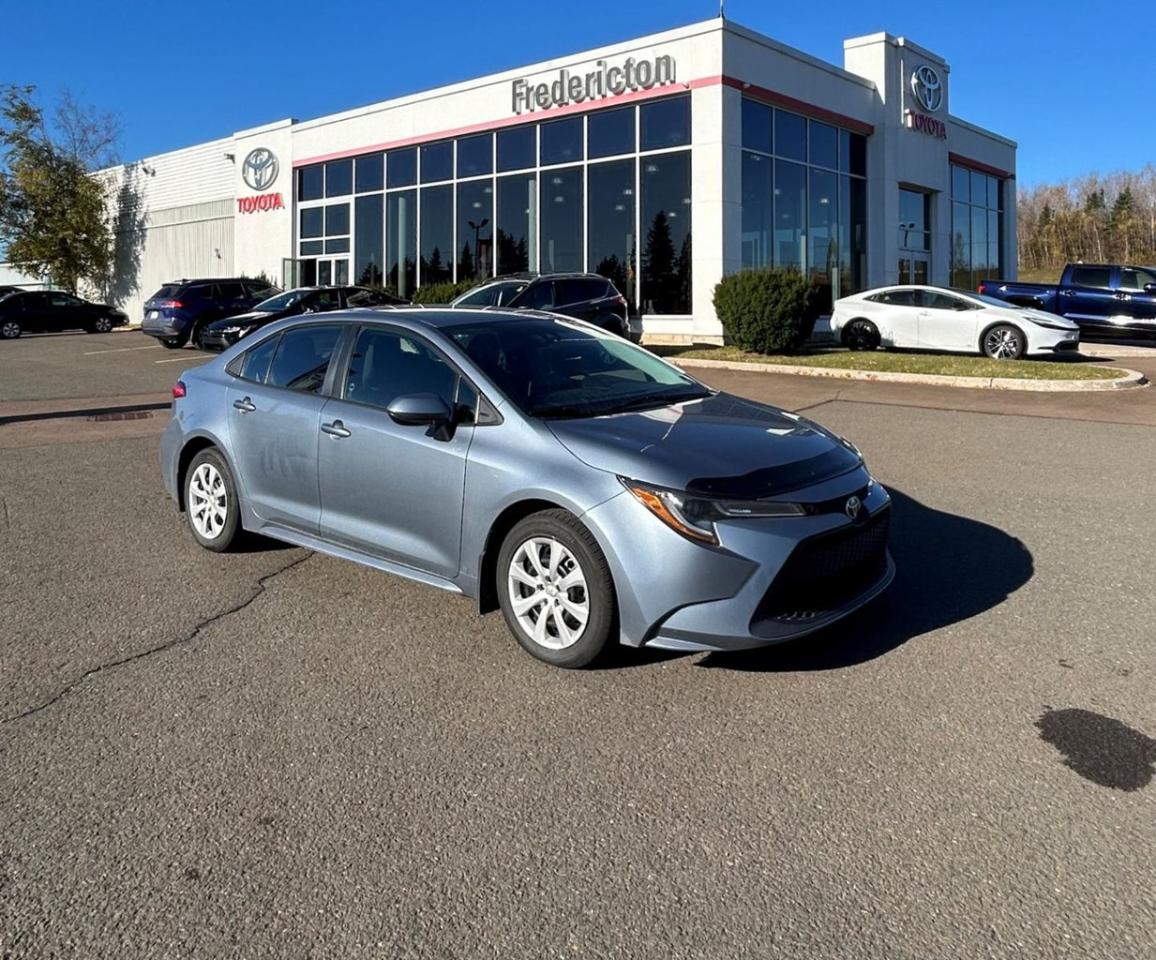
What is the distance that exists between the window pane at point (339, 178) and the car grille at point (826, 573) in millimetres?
28652

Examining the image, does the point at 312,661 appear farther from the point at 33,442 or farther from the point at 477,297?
the point at 477,297

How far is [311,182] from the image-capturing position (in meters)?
32.1

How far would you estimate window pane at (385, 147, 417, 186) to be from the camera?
28.5 metres

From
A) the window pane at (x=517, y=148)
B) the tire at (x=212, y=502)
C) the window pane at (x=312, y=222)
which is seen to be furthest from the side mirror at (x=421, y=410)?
the window pane at (x=312, y=222)

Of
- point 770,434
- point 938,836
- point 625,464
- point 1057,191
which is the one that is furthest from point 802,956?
point 1057,191

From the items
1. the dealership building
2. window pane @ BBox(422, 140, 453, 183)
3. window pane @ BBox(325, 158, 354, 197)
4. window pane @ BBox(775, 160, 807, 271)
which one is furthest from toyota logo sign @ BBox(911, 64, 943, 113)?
window pane @ BBox(325, 158, 354, 197)

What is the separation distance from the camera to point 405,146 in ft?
93.5

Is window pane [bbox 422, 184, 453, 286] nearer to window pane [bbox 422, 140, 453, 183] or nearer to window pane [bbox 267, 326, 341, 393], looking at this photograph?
window pane [bbox 422, 140, 453, 183]

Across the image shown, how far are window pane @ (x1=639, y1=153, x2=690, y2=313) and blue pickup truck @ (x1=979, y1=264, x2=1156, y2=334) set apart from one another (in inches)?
341

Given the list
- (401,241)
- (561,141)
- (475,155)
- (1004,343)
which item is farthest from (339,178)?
(1004,343)

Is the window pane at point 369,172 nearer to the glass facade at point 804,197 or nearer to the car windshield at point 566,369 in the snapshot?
the glass facade at point 804,197

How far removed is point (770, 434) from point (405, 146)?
2613 centimetres

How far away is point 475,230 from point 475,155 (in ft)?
6.45

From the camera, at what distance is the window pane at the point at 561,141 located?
24547 mm
